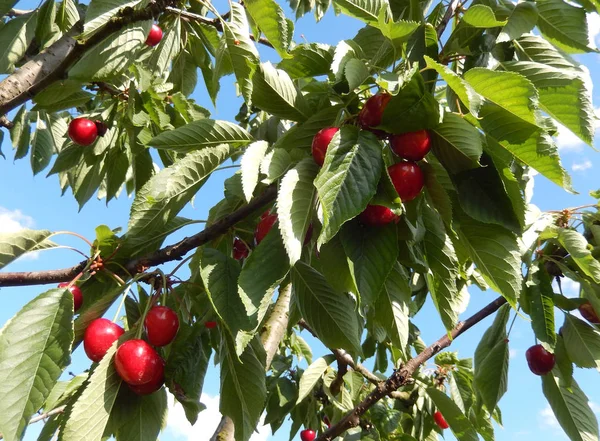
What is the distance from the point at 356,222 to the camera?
3.83ft

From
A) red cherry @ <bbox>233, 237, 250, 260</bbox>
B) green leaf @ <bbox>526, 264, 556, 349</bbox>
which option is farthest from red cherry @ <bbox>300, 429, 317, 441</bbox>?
red cherry @ <bbox>233, 237, 250, 260</bbox>

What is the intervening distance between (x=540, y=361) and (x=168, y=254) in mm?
1970

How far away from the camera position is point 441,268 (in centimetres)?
126

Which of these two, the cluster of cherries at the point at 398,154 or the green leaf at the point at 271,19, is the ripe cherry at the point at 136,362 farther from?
the green leaf at the point at 271,19

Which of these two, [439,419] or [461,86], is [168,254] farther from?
[439,419]

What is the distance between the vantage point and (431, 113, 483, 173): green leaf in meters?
1.02

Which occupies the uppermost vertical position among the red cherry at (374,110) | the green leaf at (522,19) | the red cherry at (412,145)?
the green leaf at (522,19)

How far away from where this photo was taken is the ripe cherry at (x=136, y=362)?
1.29 metres

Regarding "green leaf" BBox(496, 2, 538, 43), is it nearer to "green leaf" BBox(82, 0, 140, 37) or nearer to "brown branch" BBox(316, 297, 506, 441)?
"green leaf" BBox(82, 0, 140, 37)

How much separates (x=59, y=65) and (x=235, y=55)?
0.68 meters

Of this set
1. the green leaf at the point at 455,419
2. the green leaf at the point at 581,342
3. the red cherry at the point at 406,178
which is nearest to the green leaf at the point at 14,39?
the red cherry at the point at 406,178

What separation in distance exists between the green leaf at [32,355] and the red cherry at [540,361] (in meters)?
2.18

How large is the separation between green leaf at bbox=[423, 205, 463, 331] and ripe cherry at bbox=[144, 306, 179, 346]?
697mm

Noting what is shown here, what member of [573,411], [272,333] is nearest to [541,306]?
[573,411]
